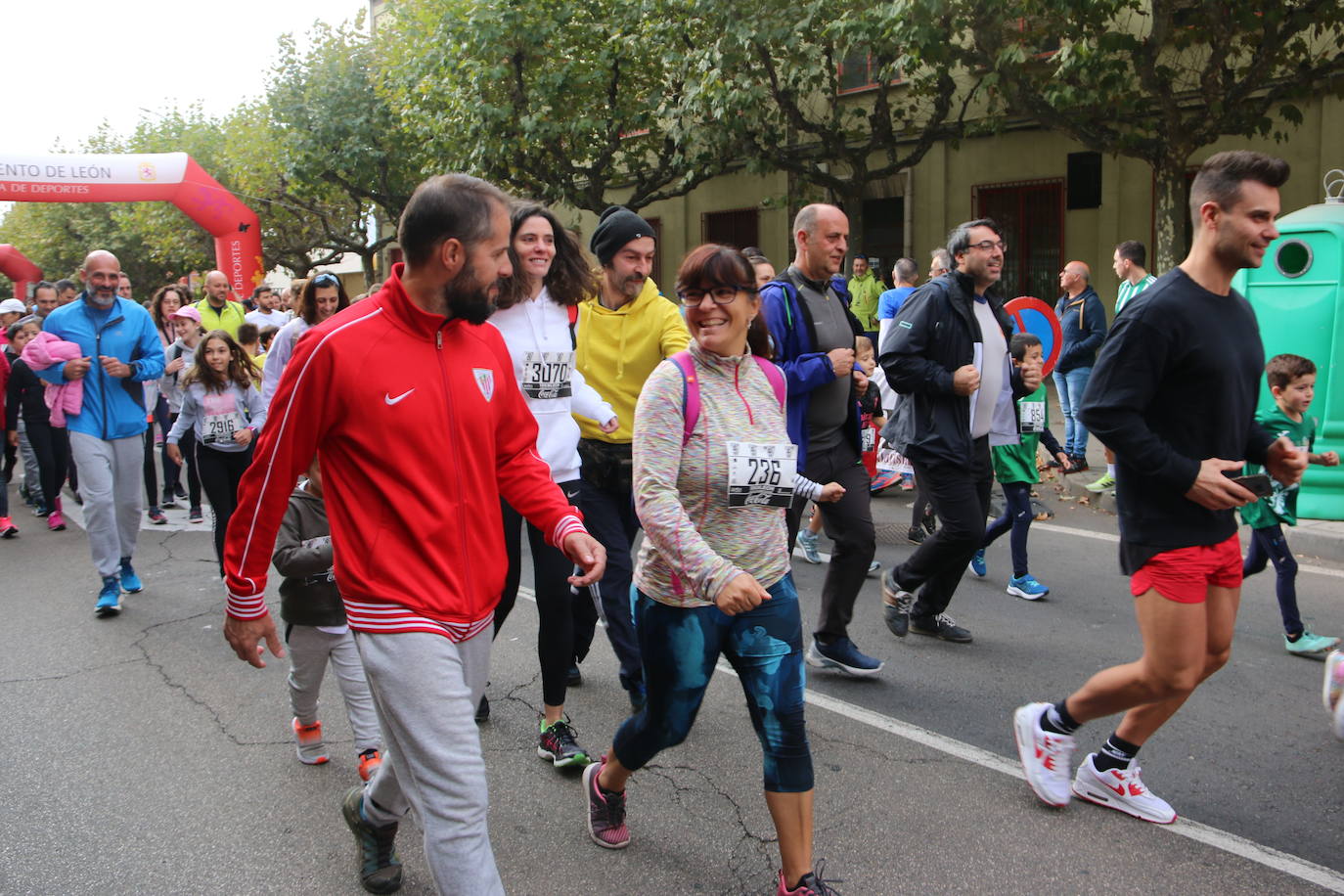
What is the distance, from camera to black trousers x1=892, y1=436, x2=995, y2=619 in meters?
4.98

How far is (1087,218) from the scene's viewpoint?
59.4ft

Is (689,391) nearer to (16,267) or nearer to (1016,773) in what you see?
(1016,773)

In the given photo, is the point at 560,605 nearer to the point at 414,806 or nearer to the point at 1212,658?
the point at 414,806

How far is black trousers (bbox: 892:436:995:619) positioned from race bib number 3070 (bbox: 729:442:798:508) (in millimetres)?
2190

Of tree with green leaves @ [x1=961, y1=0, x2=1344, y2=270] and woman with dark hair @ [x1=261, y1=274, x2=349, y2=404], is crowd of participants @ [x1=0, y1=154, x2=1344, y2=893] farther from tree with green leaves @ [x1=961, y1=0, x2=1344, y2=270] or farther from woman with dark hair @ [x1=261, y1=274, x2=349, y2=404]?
tree with green leaves @ [x1=961, y1=0, x2=1344, y2=270]

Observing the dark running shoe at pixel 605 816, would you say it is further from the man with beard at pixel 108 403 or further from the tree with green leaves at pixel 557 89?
the tree with green leaves at pixel 557 89

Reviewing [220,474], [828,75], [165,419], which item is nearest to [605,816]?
[220,474]

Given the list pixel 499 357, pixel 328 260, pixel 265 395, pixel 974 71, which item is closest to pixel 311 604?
pixel 499 357

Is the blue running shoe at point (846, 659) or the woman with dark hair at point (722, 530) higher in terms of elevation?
the woman with dark hair at point (722, 530)

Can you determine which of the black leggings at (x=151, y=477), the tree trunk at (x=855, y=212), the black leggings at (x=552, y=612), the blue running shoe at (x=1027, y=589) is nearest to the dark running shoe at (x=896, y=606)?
the blue running shoe at (x=1027, y=589)

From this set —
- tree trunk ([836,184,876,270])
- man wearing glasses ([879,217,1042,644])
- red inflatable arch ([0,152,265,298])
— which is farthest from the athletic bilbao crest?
red inflatable arch ([0,152,265,298])

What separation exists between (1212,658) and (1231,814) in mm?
571

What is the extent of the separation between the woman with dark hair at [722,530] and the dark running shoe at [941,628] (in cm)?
271

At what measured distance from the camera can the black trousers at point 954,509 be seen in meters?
4.98
